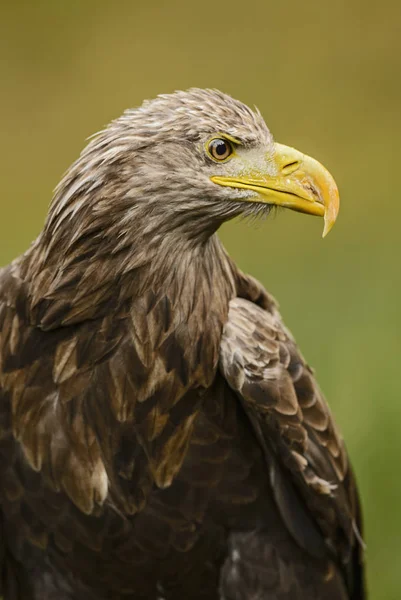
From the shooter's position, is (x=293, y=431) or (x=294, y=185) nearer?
(x=294, y=185)

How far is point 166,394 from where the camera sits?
3396mm

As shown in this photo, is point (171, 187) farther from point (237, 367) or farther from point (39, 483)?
point (39, 483)

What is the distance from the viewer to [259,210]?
10.6 ft

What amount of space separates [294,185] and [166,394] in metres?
0.72

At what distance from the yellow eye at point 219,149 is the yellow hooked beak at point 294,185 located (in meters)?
0.06

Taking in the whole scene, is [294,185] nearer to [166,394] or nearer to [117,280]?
[117,280]

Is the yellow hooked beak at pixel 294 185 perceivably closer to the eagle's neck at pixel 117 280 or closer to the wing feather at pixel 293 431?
the eagle's neck at pixel 117 280

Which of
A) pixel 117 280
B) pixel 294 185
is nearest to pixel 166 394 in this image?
pixel 117 280

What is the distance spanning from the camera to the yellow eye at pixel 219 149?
3.11 metres

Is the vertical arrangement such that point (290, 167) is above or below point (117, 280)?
above

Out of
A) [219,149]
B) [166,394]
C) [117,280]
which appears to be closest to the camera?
[219,149]

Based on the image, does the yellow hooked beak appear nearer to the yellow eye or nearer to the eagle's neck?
the yellow eye

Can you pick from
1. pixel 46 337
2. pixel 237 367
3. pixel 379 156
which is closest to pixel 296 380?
pixel 237 367

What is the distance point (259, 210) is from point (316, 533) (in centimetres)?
117
